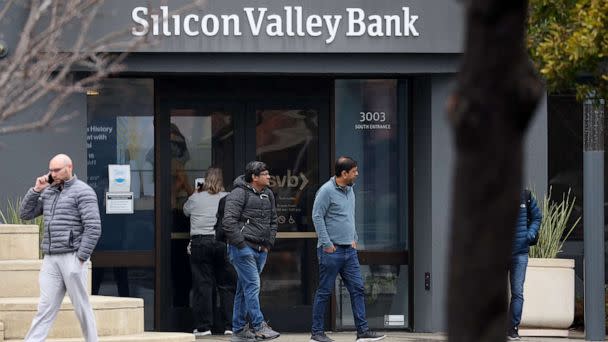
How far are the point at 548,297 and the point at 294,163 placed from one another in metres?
3.27

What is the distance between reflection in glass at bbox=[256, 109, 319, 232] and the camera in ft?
53.4

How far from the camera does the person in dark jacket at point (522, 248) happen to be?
14.3 metres

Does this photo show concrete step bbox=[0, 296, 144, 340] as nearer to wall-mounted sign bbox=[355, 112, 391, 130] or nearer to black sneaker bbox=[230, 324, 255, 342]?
black sneaker bbox=[230, 324, 255, 342]

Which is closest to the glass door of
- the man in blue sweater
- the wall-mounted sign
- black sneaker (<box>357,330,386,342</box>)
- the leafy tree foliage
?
the wall-mounted sign

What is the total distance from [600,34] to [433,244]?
231 inches

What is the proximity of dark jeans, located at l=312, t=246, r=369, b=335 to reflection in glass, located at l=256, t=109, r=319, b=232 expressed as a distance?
2.33 metres

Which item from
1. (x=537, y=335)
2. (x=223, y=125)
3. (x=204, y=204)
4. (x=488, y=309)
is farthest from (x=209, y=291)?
(x=488, y=309)

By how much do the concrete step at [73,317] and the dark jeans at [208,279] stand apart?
1469 mm

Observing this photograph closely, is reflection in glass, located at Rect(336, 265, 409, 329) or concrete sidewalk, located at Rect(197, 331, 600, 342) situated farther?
reflection in glass, located at Rect(336, 265, 409, 329)

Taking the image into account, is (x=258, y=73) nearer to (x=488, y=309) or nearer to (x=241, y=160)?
(x=241, y=160)

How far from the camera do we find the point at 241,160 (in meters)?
16.1

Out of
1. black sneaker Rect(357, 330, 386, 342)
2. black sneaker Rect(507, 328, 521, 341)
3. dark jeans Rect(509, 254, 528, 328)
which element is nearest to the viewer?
black sneaker Rect(357, 330, 386, 342)

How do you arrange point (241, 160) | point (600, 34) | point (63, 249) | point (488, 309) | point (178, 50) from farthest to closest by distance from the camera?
point (241, 160) → point (178, 50) → point (63, 249) → point (600, 34) → point (488, 309)

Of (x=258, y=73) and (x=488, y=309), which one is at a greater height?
(x=258, y=73)
